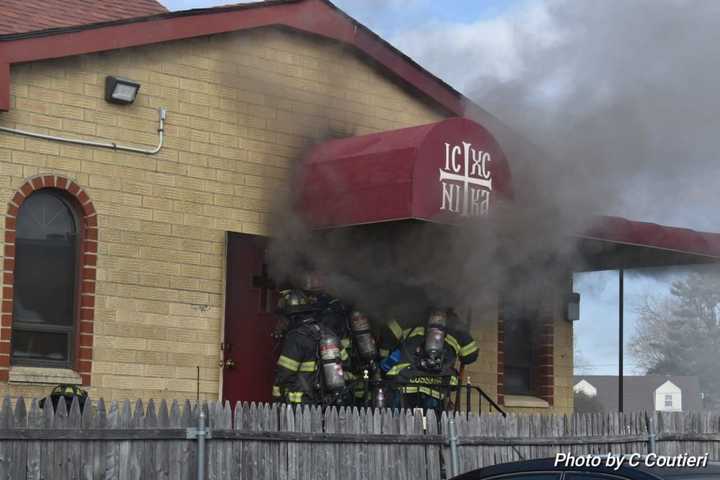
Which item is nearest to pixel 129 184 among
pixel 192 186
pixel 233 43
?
pixel 192 186

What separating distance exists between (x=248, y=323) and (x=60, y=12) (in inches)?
152

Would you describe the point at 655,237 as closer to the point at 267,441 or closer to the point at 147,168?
the point at 147,168

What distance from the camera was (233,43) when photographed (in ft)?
47.2

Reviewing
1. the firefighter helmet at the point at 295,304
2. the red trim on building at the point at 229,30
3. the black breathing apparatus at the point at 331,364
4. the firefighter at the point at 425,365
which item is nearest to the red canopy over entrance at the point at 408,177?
the firefighter helmet at the point at 295,304

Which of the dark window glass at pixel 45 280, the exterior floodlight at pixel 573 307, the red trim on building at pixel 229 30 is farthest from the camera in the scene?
the exterior floodlight at pixel 573 307

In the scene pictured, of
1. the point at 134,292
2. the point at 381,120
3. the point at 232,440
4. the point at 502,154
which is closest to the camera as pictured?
the point at 232,440

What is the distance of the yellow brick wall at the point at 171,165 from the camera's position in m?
12.8

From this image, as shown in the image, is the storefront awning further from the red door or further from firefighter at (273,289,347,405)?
the red door

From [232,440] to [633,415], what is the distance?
547cm

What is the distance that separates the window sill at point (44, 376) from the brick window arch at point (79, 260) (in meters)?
0.10

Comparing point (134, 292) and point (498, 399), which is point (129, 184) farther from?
point (498, 399)

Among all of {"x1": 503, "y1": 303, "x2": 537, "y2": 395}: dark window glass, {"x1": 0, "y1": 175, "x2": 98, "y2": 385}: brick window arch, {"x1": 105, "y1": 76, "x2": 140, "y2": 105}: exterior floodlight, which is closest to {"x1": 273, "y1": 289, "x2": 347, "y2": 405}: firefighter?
{"x1": 0, "y1": 175, "x2": 98, "y2": 385}: brick window arch

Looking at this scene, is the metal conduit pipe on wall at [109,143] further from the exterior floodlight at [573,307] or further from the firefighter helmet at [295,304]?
the exterior floodlight at [573,307]

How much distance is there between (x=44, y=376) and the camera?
40.8ft
